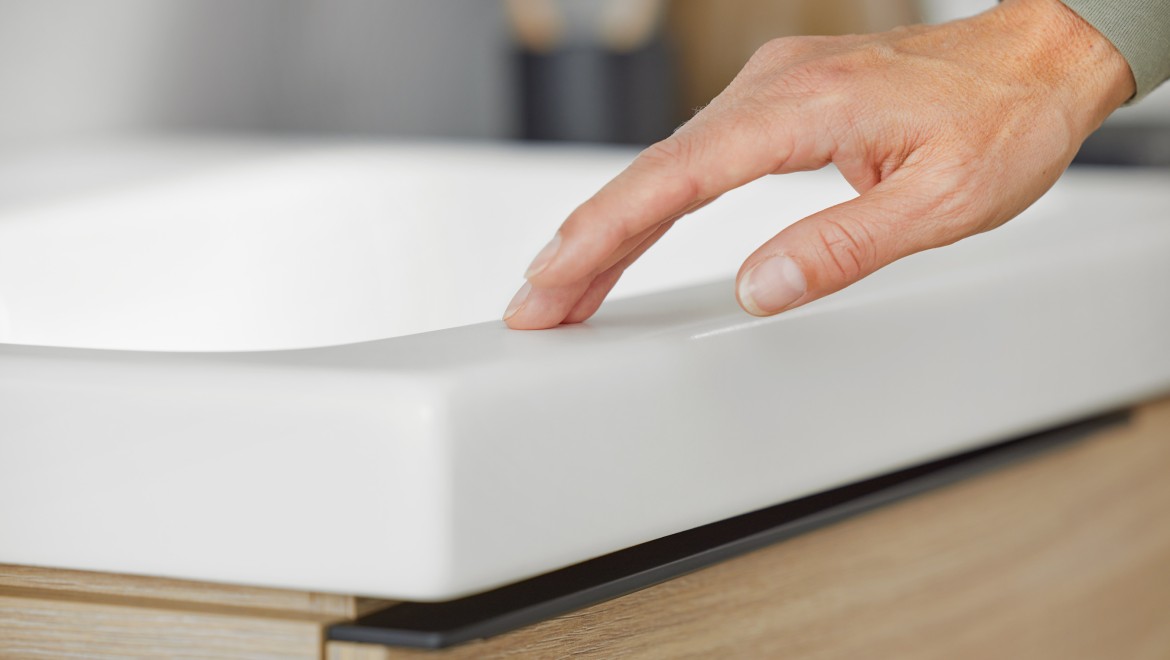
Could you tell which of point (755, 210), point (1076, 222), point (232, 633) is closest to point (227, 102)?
point (755, 210)

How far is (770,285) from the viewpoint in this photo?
0.31 m

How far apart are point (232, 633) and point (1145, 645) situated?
16.2 inches

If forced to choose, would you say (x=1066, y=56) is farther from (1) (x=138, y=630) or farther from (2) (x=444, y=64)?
(2) (x=444, y=64)

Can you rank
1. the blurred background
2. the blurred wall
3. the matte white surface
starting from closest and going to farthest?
the matte white surface
the blurred wall
the blurred background

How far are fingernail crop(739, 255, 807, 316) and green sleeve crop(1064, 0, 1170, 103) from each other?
0.46 ft

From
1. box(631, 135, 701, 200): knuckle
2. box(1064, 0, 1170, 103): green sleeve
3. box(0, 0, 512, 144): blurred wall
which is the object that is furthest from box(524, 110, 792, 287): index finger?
box(0, 0, 512, 144): blurred wall

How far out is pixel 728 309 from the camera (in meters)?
0.34

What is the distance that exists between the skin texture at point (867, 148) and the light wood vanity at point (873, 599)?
0.25 ft

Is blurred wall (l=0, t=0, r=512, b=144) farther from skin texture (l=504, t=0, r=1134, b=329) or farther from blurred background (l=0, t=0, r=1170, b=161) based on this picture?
skin texture (l=504, t=0, r=1134, b=329)

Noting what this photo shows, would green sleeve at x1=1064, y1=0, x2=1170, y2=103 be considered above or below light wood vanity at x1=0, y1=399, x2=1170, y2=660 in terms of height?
above

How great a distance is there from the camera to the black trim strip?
26 cm

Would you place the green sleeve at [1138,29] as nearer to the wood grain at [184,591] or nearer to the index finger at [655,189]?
the index finger at [655,189]

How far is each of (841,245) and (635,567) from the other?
0.09 meters

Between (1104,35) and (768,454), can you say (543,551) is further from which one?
(1104,35)
